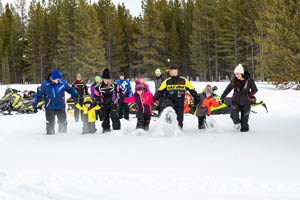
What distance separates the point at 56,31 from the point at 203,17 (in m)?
23.1

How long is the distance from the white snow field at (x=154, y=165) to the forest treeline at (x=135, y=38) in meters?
26.0

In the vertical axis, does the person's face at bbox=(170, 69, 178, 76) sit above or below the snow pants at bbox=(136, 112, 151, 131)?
above

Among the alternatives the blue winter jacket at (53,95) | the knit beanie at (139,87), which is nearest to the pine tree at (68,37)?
the blue winter jacket at (53,95)

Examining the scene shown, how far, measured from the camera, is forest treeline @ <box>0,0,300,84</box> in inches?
1681

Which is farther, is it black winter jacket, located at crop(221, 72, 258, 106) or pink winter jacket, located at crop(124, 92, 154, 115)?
pink winter jacket, located at crop(124, 92, 154, 115)

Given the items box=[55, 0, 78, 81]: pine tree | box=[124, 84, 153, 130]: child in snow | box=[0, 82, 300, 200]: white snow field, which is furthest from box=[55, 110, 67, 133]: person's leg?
box=[55, 0, 78, 81]: pine tree

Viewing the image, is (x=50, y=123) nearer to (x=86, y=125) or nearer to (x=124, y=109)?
(x=86, y=125)

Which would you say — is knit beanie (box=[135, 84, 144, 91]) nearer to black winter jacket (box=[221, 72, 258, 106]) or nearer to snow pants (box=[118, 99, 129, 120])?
black winter jacket (box=[221, 72, 258, 106])

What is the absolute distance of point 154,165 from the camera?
5.31 meters

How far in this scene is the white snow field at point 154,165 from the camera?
13.6 feet

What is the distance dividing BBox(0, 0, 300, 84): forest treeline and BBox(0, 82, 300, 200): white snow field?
26.0 metres

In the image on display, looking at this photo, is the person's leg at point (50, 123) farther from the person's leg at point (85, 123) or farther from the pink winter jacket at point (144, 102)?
the pink winter jacket at point (144, 102)

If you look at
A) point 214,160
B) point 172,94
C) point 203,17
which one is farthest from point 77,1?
point 214,160

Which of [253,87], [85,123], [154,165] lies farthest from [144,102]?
[154,165]
